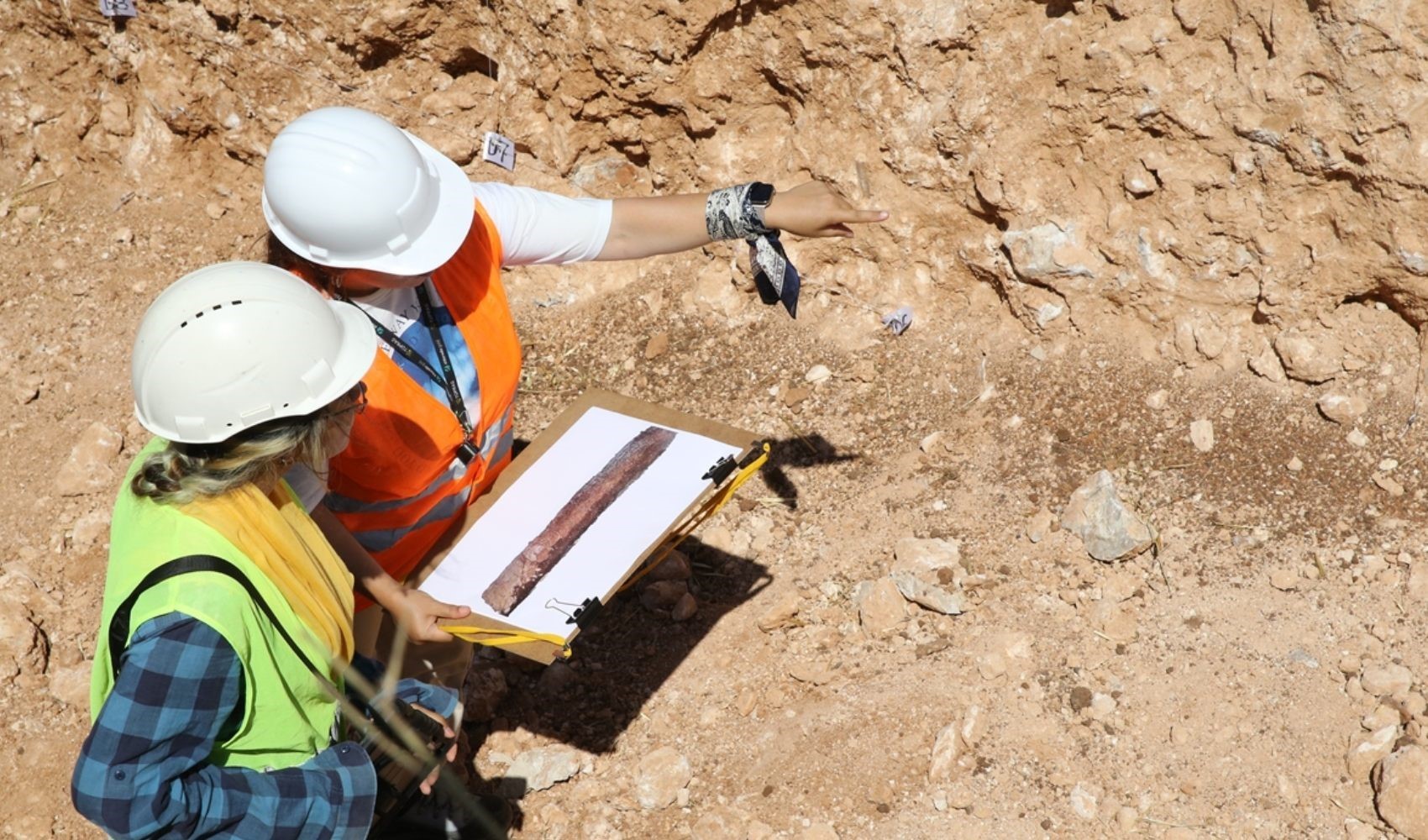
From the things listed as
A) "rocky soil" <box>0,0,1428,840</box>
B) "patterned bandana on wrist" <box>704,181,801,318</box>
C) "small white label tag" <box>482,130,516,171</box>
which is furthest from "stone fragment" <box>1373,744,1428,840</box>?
"small white label tag" <box>482,130,516,171</box>

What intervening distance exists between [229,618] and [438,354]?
109 centimetres

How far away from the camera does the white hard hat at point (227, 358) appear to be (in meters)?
2.28

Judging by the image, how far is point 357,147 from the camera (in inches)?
114

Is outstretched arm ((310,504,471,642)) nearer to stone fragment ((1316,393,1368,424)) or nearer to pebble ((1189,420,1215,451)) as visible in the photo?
pebble ((1189,420,1215,451))

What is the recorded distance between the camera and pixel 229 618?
2.16 metres

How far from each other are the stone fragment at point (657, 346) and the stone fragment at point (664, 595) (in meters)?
1.25

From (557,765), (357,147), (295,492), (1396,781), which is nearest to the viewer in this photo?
(295,492)

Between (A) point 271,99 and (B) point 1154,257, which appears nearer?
(B) point 1154,257

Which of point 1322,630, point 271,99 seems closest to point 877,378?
point 1322,630

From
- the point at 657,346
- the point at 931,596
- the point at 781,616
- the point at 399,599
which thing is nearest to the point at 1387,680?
the point at 931,596

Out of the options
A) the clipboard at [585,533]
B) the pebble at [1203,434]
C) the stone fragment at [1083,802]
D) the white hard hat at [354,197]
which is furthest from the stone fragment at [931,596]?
the white hard hat at [354,197]

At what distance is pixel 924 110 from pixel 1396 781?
2.77 meters

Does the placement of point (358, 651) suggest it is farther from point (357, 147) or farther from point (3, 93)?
point (3, 93)

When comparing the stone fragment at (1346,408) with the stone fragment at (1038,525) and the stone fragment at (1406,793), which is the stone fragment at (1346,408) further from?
the stone fragment at (1406,793)
